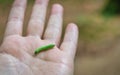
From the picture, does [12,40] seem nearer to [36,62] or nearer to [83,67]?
[36,62]

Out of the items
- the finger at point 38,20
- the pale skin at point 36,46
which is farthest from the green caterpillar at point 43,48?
the finger at point 38,20

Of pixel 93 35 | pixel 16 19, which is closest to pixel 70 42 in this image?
pixel 16 19

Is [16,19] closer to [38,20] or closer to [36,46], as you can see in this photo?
[38,20]

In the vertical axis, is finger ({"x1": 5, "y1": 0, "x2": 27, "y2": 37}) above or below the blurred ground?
above

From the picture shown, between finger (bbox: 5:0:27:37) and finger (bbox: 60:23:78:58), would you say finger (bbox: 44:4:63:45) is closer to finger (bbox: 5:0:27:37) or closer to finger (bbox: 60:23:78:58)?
finger (bbox: 60:23:78:58)

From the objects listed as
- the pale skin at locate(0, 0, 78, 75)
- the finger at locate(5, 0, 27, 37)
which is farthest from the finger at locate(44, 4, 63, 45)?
the finger at locate(5, 0, 27, 37)

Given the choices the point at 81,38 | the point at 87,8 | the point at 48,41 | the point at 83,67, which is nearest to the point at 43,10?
the point at 48,41
